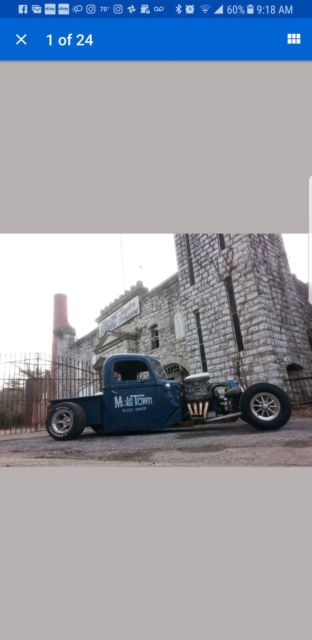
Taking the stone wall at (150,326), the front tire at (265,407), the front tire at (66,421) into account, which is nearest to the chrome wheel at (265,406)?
the front tire at (265,407)

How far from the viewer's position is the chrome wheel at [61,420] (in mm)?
4582

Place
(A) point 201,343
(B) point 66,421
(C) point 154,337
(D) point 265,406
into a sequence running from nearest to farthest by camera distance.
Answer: (D) point 265,406 < (B) point 66,421 < (A) point 201,343 < (C) point 154,337

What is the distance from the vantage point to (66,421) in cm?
462

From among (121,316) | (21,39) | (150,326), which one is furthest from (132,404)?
(121,316)

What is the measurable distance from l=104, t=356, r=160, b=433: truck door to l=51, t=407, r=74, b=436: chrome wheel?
595 mm

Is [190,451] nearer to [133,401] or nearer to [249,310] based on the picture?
[133,401]

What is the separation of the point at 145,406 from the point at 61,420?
135 cm

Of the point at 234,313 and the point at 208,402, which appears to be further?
the point at 234,313

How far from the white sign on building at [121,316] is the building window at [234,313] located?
3.97m

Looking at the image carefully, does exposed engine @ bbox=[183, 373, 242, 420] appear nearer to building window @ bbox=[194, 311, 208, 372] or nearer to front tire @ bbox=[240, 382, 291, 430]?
front tire @ bbox=[240, 382, 291, 430]

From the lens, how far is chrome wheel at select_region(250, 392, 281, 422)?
380cm
